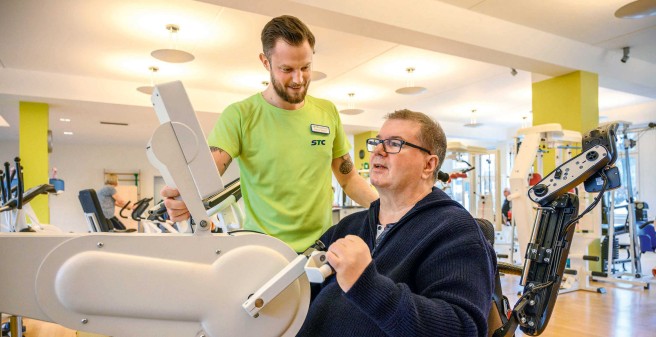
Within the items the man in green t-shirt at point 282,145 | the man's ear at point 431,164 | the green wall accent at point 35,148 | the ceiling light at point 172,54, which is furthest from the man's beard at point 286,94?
the green wall accent at point 35,148

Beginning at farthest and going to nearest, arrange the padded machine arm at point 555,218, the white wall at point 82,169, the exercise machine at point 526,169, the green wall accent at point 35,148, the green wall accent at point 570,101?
the white wall at point 82,169
the green wall accent at point 35,148
the green wall accent at point 570,101
the exercise machine at point 526,169
the padded machine arm at point 555,218

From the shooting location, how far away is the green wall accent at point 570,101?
17.2 ft

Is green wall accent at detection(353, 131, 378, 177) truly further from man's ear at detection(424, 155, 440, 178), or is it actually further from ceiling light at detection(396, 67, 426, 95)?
man's ear at detection(424, 155, 440, 178)

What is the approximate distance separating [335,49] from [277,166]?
436 cm

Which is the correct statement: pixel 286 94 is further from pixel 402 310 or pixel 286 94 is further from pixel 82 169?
pixel 82 169

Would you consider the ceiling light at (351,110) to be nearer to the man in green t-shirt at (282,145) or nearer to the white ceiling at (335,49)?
the white ceiling at (335,49)

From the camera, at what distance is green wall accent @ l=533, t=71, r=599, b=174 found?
5230 millimetres

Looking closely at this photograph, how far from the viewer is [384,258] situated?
44.7 inches

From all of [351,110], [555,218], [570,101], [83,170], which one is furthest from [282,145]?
[83,170]

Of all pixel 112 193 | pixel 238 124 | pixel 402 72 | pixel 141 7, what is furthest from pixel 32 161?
pixel 238 124

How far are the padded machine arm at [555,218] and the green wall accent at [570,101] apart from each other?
3.55 m

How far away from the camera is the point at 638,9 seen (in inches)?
143

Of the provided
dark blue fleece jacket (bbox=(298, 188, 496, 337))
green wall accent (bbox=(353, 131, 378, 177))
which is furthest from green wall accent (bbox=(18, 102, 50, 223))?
dark blue fleece jacket (bbox=(298, 188, 496, 337))

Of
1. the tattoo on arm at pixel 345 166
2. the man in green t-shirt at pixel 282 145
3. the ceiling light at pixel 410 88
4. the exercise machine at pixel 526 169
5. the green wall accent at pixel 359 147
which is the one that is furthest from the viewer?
the green wall accent at pixel 359 147
